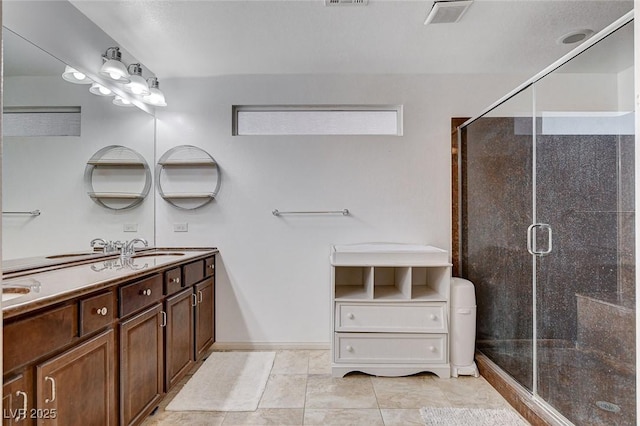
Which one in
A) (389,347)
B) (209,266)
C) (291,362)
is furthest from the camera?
(209,266)

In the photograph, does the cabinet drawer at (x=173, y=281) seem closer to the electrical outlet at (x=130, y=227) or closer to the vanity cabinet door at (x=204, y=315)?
the vanity cabinet door at (x=204, y=315)

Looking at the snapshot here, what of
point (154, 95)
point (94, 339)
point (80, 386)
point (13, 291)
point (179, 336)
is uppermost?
point (154, 95)

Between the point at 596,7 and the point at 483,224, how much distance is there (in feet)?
5.01

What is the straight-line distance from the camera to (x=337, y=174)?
10.4 feet

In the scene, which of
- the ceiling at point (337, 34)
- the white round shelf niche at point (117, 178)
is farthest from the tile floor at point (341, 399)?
the ceiling at point (337, 34)

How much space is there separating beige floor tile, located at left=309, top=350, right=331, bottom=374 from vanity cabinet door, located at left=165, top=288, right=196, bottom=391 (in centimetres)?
89

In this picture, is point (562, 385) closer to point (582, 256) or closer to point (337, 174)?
point (582, 256)

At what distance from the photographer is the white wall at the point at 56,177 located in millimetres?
1779

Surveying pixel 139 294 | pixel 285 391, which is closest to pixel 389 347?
pixel 285 391

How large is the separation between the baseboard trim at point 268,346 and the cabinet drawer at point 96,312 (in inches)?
64.5

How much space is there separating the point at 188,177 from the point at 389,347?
2.14 metres

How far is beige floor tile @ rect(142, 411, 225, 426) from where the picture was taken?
6.73 ft

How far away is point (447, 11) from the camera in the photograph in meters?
2.20

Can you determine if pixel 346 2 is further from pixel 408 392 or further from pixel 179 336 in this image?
pixel 408 392
